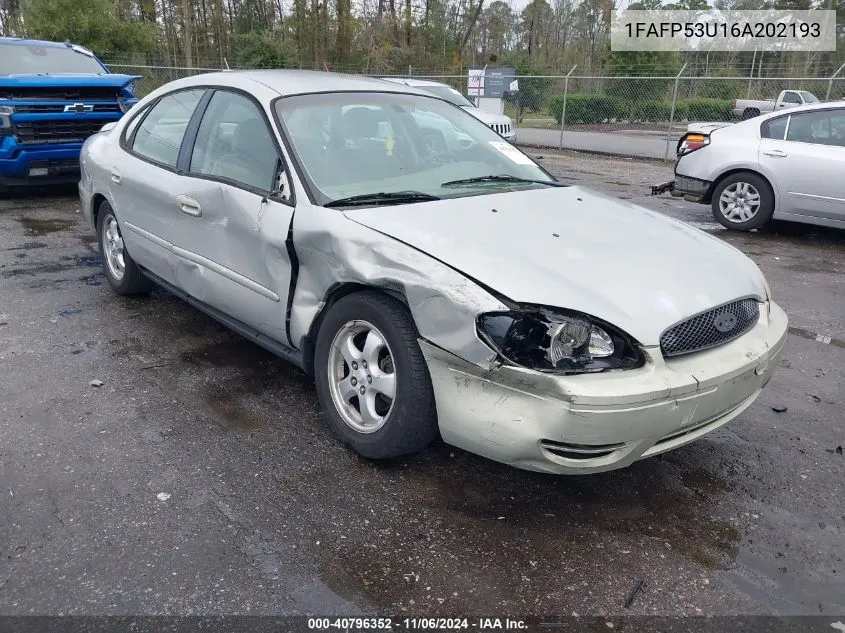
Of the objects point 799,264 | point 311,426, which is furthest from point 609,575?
point 799,264

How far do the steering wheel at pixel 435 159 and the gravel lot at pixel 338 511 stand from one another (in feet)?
4.62

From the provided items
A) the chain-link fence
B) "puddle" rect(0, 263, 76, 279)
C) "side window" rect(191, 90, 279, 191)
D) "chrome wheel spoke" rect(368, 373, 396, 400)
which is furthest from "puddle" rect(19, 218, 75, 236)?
the chain-link fence

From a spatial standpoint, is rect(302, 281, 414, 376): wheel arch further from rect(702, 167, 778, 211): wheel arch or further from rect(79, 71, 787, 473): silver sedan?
rect(702, 167, 778, 211): wheel arch

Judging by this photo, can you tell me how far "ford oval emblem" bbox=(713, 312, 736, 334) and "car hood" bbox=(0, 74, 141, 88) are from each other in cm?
825

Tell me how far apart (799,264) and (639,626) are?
5.70 meters

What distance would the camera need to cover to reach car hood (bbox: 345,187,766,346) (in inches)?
99.1

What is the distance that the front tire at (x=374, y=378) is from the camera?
2734mm

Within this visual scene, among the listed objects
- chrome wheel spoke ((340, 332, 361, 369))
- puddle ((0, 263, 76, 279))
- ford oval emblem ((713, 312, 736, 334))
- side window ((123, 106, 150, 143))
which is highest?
side window ((123, 106, 150, 143))

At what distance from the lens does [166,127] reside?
4.41 m

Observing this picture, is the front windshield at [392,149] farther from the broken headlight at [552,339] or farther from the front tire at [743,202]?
the front tire at [743,202]

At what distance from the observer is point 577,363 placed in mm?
2459

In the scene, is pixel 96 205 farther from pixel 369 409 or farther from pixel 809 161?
pixel 809 161

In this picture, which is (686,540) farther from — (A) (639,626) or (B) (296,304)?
(B) (296,304)

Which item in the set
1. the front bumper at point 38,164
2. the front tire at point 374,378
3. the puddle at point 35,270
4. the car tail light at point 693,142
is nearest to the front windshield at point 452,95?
the car tail light at point 693,142
